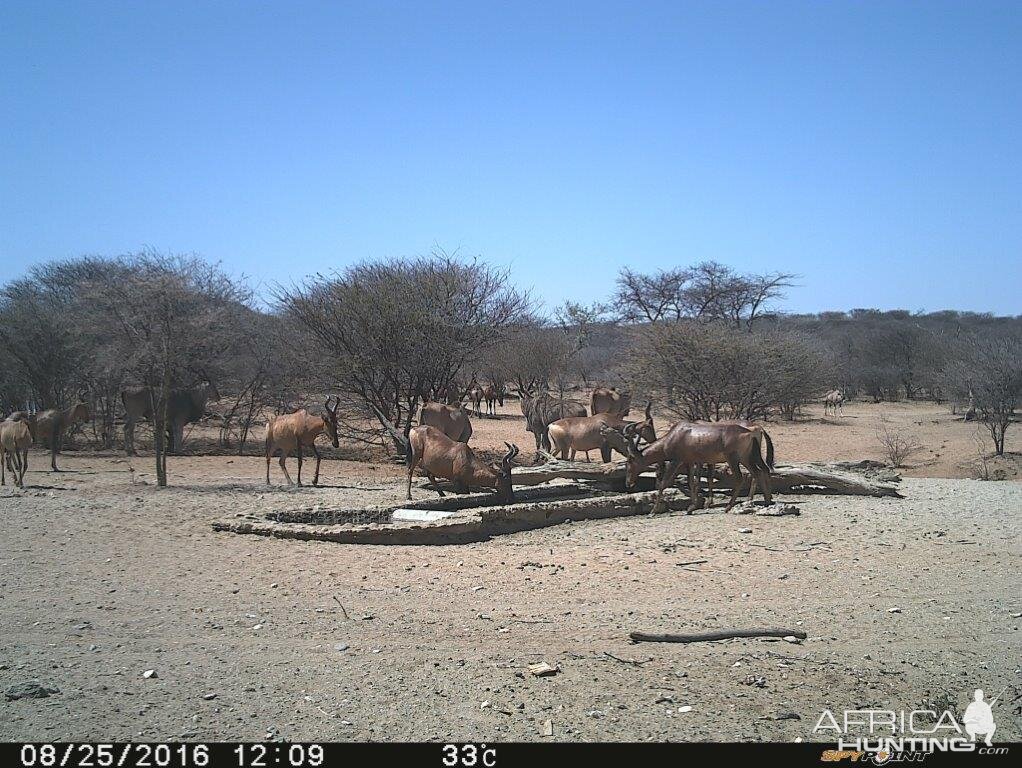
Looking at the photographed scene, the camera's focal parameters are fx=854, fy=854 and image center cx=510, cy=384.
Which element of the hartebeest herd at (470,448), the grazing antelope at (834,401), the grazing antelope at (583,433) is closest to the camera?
the hartebeest herd at (470,448)

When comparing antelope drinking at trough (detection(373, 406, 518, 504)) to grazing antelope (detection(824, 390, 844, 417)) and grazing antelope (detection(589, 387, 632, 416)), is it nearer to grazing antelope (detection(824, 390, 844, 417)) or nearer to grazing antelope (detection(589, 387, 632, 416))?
grazing antelope (detection(589, 387, 632, 416))

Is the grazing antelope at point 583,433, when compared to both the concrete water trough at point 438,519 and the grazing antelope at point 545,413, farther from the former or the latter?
the concrete water trough at point 438,519

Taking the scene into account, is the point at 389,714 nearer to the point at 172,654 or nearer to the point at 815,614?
the point at 172,654

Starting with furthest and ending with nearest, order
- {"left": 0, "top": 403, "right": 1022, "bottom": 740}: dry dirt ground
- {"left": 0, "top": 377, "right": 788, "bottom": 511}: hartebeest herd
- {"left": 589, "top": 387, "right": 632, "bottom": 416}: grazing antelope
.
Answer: {"left": 589, "top": 387, "right": 632, "bottom": 416}: grazing antelope
{"left": 0, "top": 377, "right": 788, "bottom": 511}: hartebeest herd
{"left": 0, "top": 403, "right": 1022, "bottom": 740}: dry dirt ground

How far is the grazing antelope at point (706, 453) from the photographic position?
1157 cm

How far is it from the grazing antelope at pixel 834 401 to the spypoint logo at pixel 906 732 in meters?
32.8

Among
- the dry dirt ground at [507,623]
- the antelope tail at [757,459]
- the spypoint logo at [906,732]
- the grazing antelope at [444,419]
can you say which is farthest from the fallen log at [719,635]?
the grazing antelope at [444,419]

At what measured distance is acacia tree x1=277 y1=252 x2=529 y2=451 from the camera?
1969 centimetres

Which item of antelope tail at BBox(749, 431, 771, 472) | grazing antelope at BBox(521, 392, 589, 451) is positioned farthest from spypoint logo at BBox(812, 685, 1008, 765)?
grazing antelope at BBox(521, 392, 589, 451)

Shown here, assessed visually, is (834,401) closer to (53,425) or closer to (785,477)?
(785,477)

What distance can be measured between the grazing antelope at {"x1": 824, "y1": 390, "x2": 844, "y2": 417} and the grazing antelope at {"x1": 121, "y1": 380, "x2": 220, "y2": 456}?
997 inches

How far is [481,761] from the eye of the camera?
420cm

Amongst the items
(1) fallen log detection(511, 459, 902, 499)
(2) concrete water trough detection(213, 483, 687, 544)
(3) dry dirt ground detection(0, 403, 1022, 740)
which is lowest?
(3) dry dirt ground detection(0, 403, 1022, 740)

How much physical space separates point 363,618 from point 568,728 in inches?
105
